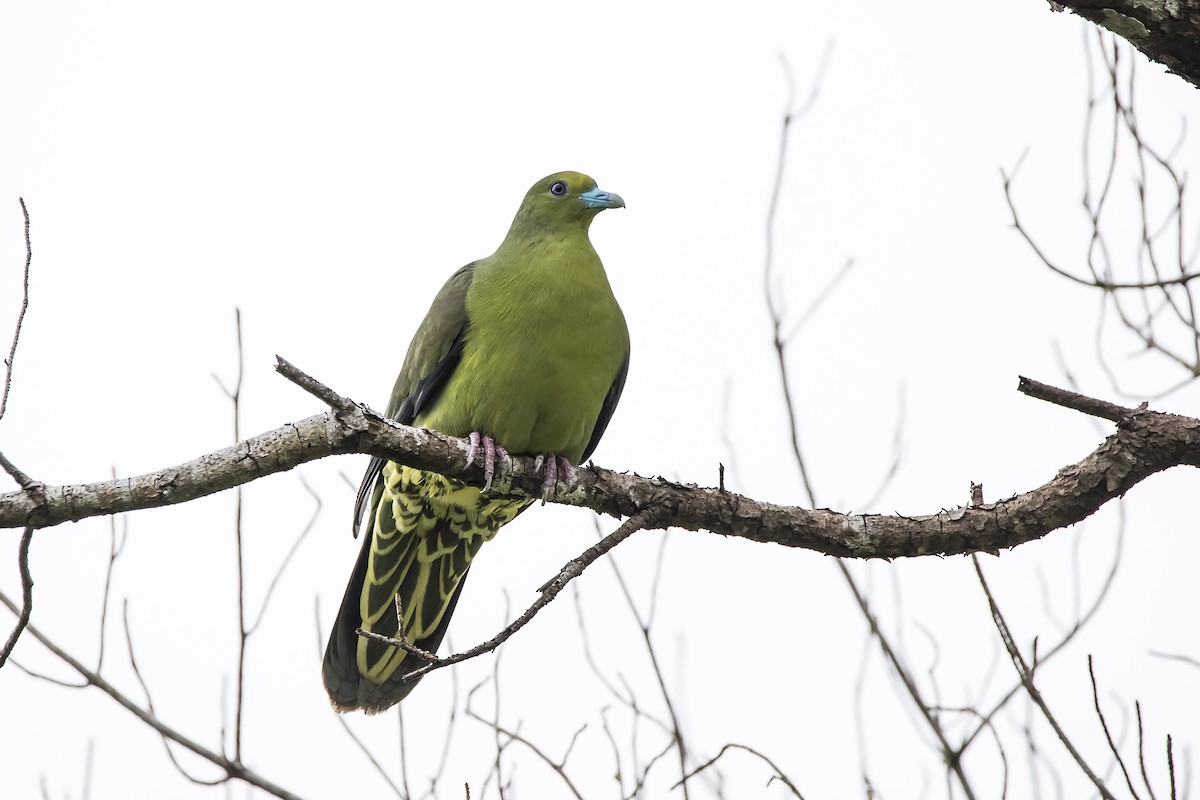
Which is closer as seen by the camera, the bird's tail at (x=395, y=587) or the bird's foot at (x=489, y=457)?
the bird's foot at (x=489, y=457)

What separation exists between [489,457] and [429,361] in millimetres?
784

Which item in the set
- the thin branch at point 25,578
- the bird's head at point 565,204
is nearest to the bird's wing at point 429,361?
the bird's head at point 565,204

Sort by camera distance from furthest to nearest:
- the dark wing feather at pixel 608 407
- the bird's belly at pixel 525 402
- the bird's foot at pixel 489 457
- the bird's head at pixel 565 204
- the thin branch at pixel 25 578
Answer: the bird's head at pixel 565 204 < the dark wing feather at pixel 608 407 < the bird's belly at pixel 525 402 < the bird's foot at pixel 489 457 < the thin branch at pixel 25 578

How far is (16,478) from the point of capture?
7.81 ft

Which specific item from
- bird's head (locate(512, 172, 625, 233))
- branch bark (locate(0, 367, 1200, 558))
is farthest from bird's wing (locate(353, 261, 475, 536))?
branch bark (locate(0, 367, 1200, 558))

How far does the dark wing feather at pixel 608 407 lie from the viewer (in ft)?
15.1

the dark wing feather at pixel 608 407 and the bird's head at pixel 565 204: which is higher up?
the bird's head at pixel 565 204

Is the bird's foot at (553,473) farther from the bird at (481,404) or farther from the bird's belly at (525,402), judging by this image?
the bird's belly at (525,402)

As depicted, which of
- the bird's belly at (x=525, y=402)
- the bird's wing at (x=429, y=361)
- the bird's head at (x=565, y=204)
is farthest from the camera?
the bird's head at (x=565, y=204)

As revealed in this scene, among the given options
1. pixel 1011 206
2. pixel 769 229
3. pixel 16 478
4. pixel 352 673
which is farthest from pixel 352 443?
pixel 1011 206

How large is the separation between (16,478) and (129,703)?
44.0 inches

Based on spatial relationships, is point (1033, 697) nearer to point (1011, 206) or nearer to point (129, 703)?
point (1011, 206)

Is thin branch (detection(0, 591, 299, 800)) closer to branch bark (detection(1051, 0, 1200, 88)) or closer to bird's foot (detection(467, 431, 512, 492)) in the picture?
bird's foot (detection(467, 431, 512, 492))

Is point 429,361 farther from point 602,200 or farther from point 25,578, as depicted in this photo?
point 25,578
